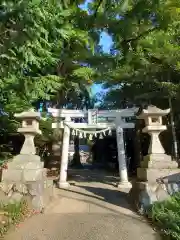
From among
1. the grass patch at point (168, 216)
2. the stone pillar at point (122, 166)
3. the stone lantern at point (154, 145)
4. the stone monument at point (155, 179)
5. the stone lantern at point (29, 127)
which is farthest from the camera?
the stone pillar at point (122, 166)

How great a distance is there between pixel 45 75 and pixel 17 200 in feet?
18.1

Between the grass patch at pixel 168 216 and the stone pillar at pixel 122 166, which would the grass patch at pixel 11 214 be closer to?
the grass patch at pixel 168 216

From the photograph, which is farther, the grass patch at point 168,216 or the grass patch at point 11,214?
the grass patch at point 11,214

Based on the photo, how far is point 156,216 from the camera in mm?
6230

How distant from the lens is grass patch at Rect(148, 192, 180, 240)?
17.5 ft

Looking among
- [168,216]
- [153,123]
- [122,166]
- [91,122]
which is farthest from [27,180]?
[122,166]

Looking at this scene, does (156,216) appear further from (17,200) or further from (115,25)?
(115,25)

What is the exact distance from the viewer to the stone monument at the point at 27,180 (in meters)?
7.19

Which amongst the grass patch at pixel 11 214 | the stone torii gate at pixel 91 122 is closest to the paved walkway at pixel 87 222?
the grass patch at pixel 11 214

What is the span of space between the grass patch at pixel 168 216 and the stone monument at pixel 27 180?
2743mm

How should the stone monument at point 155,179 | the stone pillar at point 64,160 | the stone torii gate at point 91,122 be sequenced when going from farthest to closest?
the stone torii gate at point 91,122
the stone pillar at point 64,160
the stone monument at point 155,179

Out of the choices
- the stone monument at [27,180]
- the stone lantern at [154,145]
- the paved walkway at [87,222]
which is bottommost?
the paved walkway at [87,222]

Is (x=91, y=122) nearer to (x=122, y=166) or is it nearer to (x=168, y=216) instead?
(x=122, y=166)

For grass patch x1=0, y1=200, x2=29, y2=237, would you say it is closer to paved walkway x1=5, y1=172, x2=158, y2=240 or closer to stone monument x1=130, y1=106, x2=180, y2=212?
paved walkway x1=5, y1=172, x2=158, y2=240
